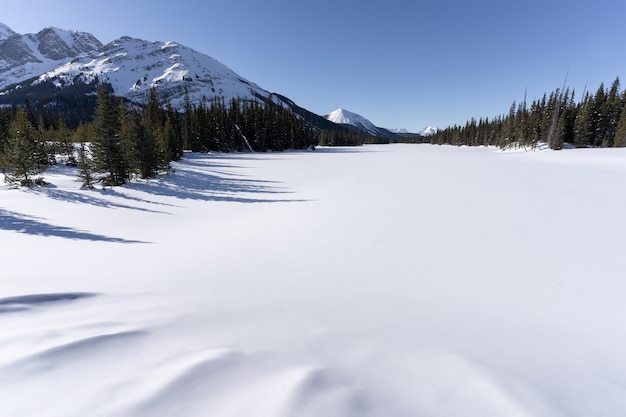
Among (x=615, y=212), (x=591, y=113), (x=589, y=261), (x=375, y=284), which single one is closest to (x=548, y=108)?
(x=591, y=113)

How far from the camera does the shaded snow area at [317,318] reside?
1.97 metres

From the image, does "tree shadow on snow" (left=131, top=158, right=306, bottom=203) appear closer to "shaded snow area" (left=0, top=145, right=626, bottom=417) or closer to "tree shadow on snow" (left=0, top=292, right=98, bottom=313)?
"shaded snow area" (left=0, top=145, right=626, bottom=417)

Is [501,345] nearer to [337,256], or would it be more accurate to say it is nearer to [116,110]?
[337,256]

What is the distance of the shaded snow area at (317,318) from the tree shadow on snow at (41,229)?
0.39ft

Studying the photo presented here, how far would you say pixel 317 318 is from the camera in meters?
3.49

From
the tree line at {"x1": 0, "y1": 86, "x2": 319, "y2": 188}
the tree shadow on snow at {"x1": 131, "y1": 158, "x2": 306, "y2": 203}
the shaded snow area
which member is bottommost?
the tree shadow on snow at {"x1": 131, "y1": 158, "x2": 306, "y2": 203}

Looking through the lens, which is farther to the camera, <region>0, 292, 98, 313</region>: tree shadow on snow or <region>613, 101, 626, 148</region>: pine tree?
<region>613, 101, 626, 148</region>: pine tree

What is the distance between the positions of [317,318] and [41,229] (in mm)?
10389

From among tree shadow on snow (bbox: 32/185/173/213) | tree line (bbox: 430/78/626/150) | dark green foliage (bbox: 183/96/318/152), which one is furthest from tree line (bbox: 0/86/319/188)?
tree line (bbox: 430/78/626/150)

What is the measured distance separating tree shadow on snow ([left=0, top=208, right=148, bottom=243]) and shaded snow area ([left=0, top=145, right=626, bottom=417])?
12cm

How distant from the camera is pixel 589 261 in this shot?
6.20 m

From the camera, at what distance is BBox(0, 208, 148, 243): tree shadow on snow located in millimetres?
8125

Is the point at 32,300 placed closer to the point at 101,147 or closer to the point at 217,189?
the point at 217,189

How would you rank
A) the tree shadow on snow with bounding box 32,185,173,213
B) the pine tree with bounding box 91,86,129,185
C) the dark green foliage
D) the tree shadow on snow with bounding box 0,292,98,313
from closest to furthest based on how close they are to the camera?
the tree shadow on snow with bounding box 0,292,98,313, the tree shadow on snow with bounding box 32,185,173,213, the pine tree with bounding box 91,86,129,185, the dark green foliage
